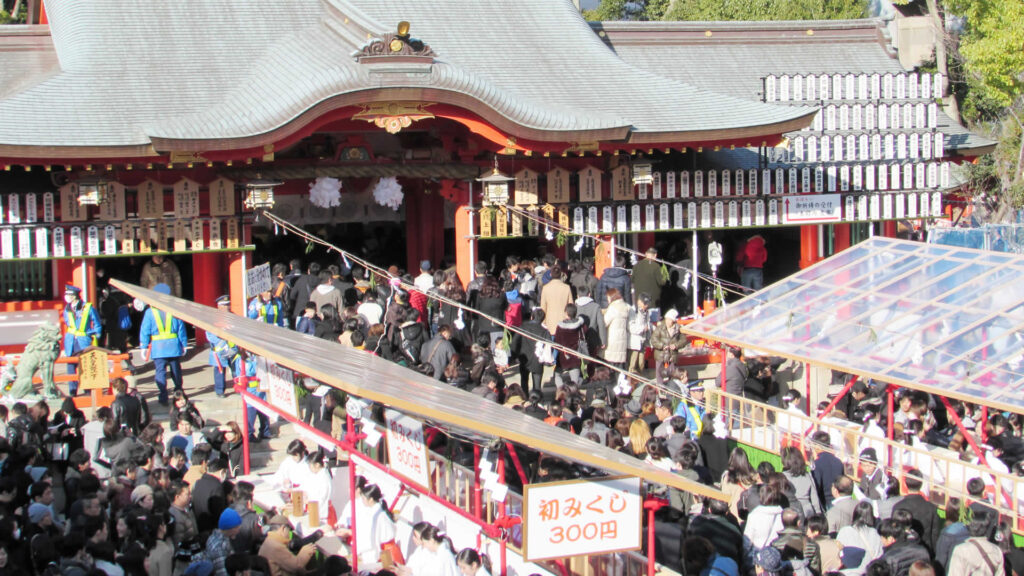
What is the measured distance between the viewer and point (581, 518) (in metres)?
8.49

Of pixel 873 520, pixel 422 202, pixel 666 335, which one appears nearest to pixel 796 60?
pixel 422 202

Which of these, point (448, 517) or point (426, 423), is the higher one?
point (426, 423)

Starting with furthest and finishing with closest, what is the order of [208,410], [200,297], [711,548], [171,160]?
[200,297]
[171,160]
[208,410]
[711,548]

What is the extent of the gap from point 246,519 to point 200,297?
9786 mm

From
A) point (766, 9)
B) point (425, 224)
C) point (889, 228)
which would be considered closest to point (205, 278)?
point (425, 224)

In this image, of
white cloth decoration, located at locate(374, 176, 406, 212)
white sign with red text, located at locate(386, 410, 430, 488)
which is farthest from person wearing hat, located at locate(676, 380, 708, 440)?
white cloth decoration, located at locate(374, 176, 406, 212)

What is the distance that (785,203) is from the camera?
71.5 ft

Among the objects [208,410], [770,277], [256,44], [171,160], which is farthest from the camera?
[770,277]

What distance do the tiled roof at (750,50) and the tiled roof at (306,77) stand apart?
2.16 metres

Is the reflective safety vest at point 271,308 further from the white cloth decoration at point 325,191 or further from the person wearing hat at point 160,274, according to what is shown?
the white cloth decoration at point 325,191

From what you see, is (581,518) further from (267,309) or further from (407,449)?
(267,309)

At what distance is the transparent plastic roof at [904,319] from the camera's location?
11.9 metres

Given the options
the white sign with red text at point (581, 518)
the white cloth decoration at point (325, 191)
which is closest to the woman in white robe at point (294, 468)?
the white sign with red text at point (581, 518)

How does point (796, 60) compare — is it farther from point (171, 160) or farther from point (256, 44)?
point (171, 160)
